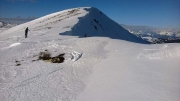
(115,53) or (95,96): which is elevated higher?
(115,53)

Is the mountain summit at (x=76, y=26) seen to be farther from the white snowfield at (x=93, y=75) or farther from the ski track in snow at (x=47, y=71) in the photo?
the white snowfield at (x=93, y=75)

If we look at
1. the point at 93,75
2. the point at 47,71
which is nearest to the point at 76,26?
the point at 47,71

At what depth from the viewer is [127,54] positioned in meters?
18.6

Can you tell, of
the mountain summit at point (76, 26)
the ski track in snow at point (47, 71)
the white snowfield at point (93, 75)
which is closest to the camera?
the white snowfield at point (93, 75)

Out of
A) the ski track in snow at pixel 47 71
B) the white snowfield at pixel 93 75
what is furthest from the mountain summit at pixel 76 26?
the white snowfield at pixel 93 75

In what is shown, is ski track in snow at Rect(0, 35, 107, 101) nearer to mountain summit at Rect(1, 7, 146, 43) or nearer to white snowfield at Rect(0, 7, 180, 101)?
white snowfield at Rect(0, 7, 180, 101)

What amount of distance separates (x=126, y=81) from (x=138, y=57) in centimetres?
551

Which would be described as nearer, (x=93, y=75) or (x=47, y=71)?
(x=93, y=75)

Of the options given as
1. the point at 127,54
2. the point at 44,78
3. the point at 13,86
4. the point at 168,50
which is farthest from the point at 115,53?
the point at 13,86

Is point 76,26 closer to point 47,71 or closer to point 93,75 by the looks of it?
point 47,71

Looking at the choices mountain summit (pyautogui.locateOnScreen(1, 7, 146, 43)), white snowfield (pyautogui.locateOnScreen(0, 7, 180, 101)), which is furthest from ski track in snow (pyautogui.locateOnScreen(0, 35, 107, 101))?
mountain summit (pyautogui.locateOnScreen(1, 7, 146, 43))

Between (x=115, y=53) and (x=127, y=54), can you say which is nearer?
(x=127, y=54)

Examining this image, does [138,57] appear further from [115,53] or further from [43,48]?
[43,48]

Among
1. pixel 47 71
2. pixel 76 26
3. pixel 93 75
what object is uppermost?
pixel 76 26
